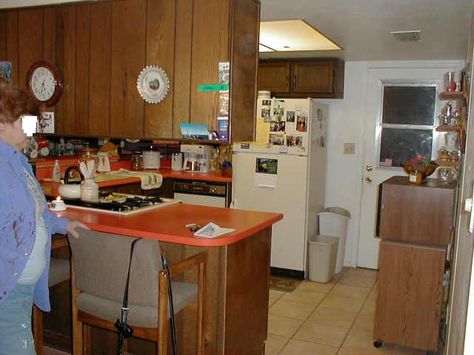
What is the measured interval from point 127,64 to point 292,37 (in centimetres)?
145

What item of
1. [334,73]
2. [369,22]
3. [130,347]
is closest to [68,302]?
[130,347]

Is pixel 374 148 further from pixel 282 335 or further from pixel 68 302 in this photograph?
pixel 68 302

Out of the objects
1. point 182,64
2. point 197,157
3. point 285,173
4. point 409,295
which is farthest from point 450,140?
point 182,64

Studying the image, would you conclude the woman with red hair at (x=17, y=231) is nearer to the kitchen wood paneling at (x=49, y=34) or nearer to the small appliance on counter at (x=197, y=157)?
the kitchen wood paneling at (x=49, y=34)

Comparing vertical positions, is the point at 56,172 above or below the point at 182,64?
below

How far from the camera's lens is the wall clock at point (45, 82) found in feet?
10.6

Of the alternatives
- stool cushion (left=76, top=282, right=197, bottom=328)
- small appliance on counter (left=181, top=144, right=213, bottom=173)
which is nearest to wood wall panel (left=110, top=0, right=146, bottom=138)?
stool cushion (left=76, top=282, right=197, bottom=328)

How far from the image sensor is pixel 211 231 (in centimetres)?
240

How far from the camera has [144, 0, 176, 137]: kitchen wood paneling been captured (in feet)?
9.41

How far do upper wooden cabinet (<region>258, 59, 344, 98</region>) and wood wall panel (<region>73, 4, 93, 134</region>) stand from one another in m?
2.38

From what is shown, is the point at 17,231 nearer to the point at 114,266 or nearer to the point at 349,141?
the point at 114,266

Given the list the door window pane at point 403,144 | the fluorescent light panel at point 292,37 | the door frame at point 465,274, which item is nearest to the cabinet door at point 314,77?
the fluorescent light panel at point 292,37

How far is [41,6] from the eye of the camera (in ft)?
10.6

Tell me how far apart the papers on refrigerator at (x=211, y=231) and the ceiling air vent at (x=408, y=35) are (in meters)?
2.02
